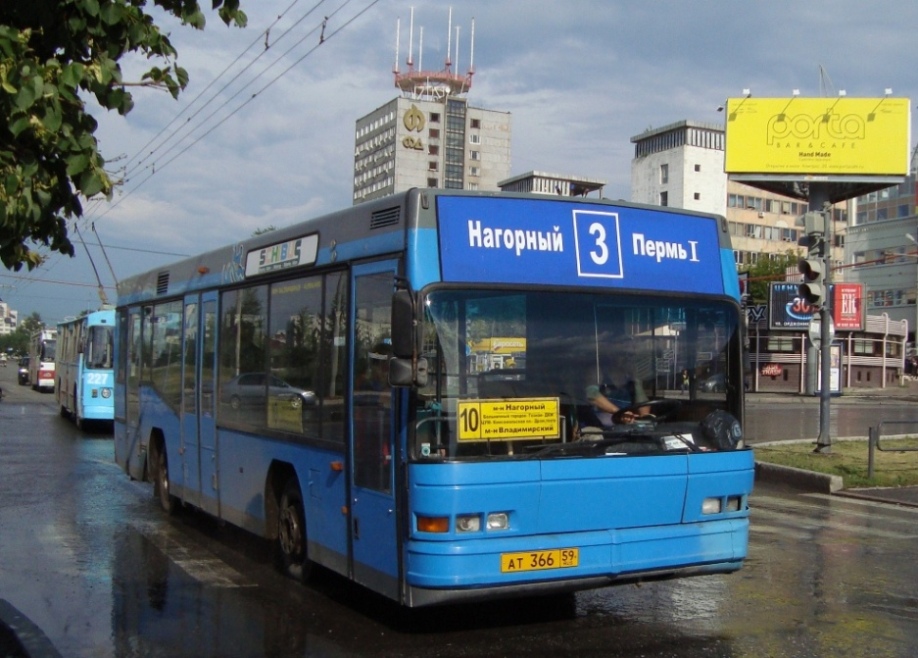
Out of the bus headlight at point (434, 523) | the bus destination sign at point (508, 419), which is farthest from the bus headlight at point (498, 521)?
the bus destination sign at point (508, 419)

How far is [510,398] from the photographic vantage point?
21.9ft

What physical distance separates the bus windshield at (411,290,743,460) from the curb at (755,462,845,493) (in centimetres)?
900

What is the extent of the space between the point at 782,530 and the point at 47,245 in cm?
941

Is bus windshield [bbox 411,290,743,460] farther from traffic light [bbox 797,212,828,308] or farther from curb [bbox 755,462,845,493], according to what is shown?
traffic light [bbox 797,212,828,308]

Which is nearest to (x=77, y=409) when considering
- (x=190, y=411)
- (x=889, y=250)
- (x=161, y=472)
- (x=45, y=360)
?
(x=161, y=472)

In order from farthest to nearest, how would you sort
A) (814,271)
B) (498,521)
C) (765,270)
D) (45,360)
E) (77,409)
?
(765,270), (45,360), (77,409), (814,271), (498,521)

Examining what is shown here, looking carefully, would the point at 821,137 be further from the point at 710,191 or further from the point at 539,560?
the point at 710,191

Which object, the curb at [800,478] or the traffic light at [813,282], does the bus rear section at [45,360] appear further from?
the curb at [800,478]

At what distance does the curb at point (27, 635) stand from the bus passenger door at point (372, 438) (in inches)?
83.3

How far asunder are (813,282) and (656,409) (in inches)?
470

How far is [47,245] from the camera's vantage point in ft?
16.7

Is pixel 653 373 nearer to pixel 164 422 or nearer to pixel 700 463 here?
pixel 700 463

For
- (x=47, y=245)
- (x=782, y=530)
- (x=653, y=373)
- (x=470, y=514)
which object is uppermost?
(x=47, y=245)

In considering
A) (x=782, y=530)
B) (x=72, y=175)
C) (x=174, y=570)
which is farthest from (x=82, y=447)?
(x=72, y=175)
